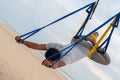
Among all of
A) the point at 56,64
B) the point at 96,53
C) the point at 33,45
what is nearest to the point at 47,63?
the point at 56,64

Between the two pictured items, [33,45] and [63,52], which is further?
[63,52]

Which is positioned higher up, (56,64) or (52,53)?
(52,53)

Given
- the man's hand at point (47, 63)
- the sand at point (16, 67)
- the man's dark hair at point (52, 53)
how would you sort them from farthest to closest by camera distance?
the sand at point (16, 67) → the man's dark hair at point (52, 53) → the man's hand at point (47, 63)

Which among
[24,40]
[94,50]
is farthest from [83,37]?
[24,40]

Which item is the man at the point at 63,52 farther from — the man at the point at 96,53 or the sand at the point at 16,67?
the sand at the point at 16,67

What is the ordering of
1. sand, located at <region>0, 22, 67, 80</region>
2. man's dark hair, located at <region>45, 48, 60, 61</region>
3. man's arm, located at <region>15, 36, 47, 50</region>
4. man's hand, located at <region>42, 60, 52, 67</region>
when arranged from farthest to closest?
sand, located at <region>0, 22, 67, 80</region> → man's arm, located at <region>15, 36, 47, 50</region> → man's dark hair, located at <region>45, 48, 60, 61</region> → man's hand, located at <region>42, 60, 52, 67</region>

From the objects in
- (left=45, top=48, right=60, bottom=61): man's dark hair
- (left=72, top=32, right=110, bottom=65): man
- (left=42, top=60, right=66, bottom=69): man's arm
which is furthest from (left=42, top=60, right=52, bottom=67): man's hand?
(left=72, top=32, right=110, bottom=65): man

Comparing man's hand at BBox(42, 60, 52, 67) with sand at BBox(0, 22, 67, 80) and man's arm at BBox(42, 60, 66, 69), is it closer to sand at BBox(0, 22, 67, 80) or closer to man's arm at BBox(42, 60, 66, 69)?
man's arm at BBox(42, 60, 66, 69)

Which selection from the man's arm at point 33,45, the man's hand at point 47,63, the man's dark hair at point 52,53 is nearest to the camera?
the man's hand at point 47,63

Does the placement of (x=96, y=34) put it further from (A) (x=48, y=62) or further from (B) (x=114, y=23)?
(A) (x=48, y=62)

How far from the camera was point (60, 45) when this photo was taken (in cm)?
943

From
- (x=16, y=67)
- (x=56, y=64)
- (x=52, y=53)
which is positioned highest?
(x=52, y=53)

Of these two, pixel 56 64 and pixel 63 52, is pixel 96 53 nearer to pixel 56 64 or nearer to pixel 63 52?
pixel 63 52

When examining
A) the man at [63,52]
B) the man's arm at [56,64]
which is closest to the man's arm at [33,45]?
the man at [63,52]
